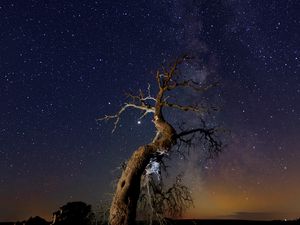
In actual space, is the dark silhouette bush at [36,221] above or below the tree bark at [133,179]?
below

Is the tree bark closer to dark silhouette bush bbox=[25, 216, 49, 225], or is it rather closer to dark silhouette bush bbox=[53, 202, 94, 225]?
dark silhouette bush bbox=[53, 202, 94, 225]

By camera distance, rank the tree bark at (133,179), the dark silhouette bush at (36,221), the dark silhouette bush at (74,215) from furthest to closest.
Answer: the dark silhouette bush at (36,221) < the dark silhouette bush at (74,215) < the tree bark at (133,179)

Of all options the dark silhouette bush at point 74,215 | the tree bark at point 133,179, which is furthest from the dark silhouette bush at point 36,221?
the tree bark at point 133,179

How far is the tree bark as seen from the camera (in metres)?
12.0

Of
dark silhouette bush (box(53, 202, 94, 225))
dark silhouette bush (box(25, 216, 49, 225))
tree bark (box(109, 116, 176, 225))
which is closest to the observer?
tree bark (box(109, 116, 176, 225))

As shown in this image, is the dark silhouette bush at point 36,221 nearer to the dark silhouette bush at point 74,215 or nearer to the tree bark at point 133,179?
the dark silhouette bush at point 74,215

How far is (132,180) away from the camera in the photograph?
12359mm

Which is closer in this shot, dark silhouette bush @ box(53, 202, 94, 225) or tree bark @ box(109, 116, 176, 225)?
tree bark @ box(109, 116, 176, 225)

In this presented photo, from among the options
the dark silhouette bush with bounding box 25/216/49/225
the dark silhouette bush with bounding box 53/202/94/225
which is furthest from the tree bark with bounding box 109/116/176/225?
the dark silhouette bush with bounding box 25/216/49/225

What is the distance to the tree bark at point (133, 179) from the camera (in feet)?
39.4

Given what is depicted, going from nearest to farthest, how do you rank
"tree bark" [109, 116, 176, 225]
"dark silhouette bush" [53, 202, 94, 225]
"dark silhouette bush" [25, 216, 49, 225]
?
"tree bark" [109, 116, 176, 225] → "dark silhouette bush" [53, 202, 94, 225] → "dark silhouette bush" [25, 216, 49, 225]

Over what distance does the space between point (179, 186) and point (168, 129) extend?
2105 millimetres

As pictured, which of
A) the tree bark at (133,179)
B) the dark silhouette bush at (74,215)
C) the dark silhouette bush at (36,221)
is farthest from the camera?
the dark silhouette bush at (36,221)

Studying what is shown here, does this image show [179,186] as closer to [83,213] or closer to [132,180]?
[132,180]
